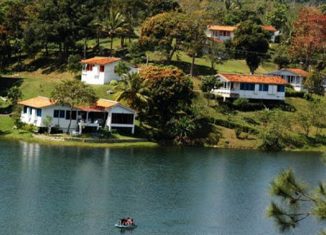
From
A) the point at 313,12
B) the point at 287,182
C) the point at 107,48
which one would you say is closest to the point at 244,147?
the point at 107,48

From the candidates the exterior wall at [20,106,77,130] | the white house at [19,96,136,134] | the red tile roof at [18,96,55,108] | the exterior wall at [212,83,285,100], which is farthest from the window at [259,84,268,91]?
the red tile roof at [18,96,55,108]

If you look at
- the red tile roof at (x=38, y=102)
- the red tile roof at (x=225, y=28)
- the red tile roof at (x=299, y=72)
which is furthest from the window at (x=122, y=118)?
the red tile roof at (x=225, y=28)

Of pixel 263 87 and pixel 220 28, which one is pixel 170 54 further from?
pixel 220 28

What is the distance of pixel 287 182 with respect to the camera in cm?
2350

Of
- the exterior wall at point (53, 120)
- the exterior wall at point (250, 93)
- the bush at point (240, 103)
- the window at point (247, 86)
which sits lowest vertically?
the exterior wall at point (53, 120)

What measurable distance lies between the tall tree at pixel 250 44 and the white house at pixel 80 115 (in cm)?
3481

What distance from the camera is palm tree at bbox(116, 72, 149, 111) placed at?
297 ft

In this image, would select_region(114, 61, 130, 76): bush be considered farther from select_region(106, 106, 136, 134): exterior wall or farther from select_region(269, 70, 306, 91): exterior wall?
select_region(269, 70, 306, 91): exterior wall

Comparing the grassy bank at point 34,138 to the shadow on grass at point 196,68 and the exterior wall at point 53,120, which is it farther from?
the shadow on grass at point 196,68

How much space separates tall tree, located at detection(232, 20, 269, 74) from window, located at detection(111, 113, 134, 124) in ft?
113

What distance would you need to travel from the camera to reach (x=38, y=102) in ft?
298

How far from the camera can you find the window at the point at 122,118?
90.4 metres

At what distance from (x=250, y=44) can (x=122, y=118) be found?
38404 millimetres

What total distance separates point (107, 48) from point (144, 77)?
3179 centimetres
